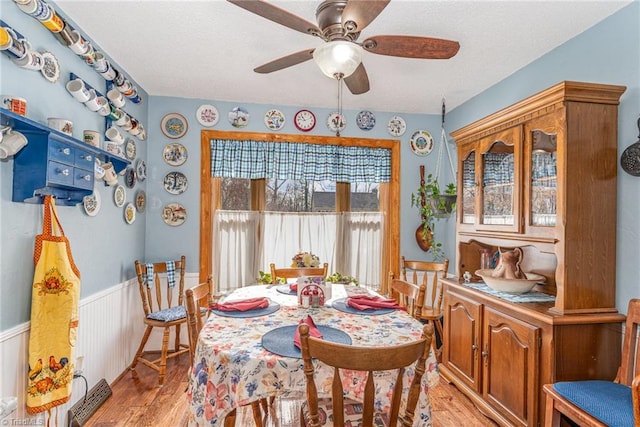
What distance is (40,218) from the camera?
1876mm

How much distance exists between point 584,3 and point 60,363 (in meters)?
3.28

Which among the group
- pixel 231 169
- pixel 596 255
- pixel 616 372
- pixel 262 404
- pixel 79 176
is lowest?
pixel 262 404

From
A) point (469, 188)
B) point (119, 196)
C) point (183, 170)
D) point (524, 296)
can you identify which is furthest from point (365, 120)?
point (119, 196)

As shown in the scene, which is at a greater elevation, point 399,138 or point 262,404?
point 399,138

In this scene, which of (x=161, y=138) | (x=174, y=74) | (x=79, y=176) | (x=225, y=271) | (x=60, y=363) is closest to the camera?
(x=60, y=363)

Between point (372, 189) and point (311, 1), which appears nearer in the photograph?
point (311, 1)

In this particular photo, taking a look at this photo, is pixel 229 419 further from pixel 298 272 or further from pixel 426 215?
pixel 426 215

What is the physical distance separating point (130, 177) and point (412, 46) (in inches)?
96.1

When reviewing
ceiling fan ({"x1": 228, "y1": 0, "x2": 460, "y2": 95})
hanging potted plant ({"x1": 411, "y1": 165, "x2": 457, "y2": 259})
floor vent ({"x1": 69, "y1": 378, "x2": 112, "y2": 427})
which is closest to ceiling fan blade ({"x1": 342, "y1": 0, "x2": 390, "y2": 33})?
ceiling fan ({"x1": 228, "y1": 0, "x2": 460, "y2": 95})

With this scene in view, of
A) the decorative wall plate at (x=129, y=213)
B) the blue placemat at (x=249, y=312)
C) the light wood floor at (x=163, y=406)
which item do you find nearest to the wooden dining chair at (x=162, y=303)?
the light wood floor at (x=163, y=406)

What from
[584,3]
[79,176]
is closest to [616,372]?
[584,3]

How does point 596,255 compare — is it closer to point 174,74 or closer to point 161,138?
point 174,74

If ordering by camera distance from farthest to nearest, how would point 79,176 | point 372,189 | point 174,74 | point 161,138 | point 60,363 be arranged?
1. point 372,189
2. point 161,138
3. point 174,74
4. point 79,176
5. point 60,363

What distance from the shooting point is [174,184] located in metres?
3.49
